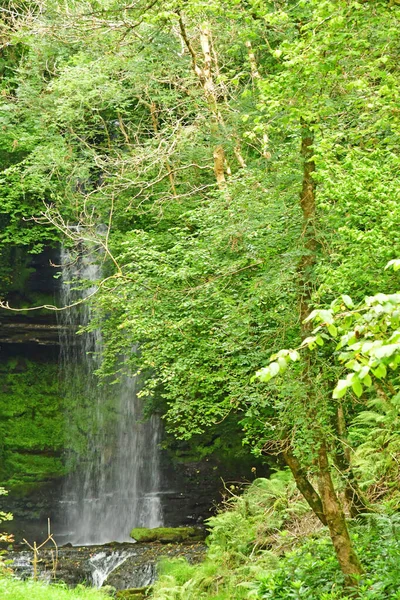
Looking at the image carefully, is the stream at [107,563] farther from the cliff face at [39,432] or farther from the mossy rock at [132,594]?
the cliff face at [39,432]

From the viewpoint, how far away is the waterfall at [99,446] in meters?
20.5

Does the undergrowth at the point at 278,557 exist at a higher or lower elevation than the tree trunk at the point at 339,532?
lower

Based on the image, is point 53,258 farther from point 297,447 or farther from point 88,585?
point 297,447

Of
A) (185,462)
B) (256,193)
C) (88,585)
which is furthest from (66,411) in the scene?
(256,193)

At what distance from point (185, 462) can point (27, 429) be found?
5.44 metres

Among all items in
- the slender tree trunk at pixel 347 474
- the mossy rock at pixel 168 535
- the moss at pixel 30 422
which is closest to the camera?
the slender tree trunk at pixel 347 474

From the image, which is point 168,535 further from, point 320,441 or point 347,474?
point 320,441

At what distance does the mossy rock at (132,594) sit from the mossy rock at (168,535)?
3249mm

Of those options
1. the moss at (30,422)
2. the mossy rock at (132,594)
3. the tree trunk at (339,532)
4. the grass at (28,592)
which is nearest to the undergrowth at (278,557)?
the tree trunk at (339,532)

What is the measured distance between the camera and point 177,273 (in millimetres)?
11984

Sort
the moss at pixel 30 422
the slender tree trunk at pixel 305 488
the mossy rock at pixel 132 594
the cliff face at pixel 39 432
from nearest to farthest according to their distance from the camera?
the slender tree trunk at pixel 305 488
the mossy rock at pixel 132 594
the cliff face at pixel 39 432
the moss at pixel 30 422

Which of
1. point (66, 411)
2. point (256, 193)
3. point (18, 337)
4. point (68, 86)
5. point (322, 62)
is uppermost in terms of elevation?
point (68, 86)

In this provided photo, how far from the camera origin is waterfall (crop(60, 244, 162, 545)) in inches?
808

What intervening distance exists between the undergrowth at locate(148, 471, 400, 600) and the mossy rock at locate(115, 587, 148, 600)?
57cm
